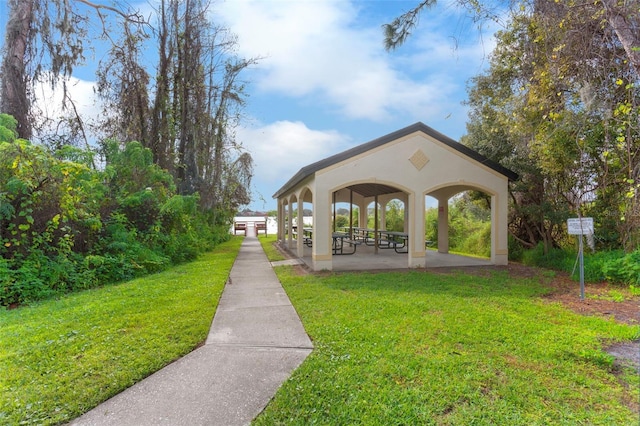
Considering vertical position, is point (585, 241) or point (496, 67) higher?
point (496, 67)

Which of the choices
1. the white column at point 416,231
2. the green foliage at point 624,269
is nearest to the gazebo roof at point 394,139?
the white column at point 416,231

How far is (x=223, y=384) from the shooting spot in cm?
288

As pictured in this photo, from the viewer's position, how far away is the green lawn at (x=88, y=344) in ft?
8.74

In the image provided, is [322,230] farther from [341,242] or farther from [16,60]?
[16,60]

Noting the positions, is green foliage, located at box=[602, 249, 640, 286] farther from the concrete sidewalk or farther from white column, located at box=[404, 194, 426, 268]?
the concrete sidewalk

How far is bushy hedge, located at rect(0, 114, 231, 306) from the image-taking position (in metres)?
5.91

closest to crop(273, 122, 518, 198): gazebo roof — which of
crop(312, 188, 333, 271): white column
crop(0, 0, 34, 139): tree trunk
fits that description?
crop(312, 188, 333, 271): white column

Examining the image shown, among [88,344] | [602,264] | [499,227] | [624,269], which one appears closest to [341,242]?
[499,227]

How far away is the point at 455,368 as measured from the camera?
3.14 m

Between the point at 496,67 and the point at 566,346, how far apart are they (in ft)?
28.8

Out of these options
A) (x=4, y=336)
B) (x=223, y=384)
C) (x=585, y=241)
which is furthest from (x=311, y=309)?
(x=585, y=241)

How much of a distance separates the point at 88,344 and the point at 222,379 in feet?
6.30

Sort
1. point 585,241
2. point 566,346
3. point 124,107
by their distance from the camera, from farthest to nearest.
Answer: point 124,107 < point 585,241 < point 566,346

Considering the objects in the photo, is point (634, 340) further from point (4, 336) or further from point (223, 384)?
point (4, 336)
